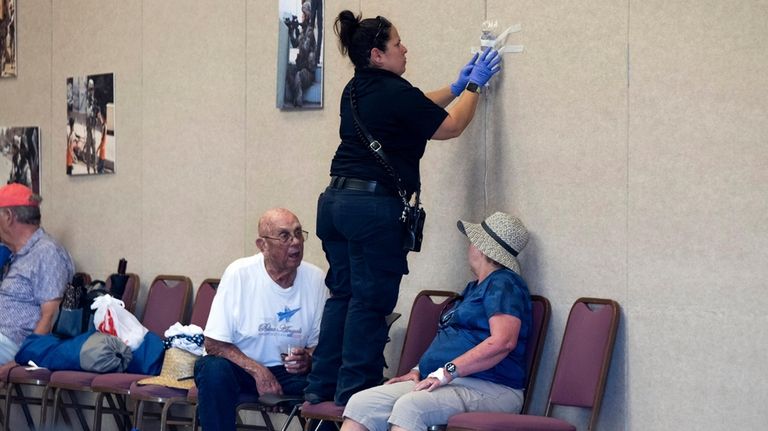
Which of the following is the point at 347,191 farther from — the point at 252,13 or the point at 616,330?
the point at 252,13

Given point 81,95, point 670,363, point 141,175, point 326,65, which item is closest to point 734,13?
point 670,363

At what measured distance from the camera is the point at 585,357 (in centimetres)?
448

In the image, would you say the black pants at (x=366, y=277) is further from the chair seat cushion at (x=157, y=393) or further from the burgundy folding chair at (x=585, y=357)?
the chair seat cushion at (x=157, y=393)

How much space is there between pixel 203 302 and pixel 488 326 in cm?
204

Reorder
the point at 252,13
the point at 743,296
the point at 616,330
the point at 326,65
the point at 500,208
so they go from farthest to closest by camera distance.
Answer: the point at 252,13, the point at 326,65, the point at 500,208, the point at 616,330, the point at 743,296

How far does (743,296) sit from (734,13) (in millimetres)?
1018

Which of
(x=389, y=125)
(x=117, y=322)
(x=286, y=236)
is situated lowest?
(x=117, y=322)

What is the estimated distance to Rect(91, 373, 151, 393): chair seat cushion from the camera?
5.45m

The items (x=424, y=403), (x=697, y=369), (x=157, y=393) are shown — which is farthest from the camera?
(x=157, y=393)

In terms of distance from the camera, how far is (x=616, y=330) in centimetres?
446

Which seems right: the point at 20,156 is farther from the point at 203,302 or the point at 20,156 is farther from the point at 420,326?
the point at 420,326

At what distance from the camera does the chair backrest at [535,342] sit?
4.62 metres

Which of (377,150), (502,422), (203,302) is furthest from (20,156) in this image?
(502,422)

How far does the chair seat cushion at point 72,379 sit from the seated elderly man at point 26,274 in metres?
0.50
